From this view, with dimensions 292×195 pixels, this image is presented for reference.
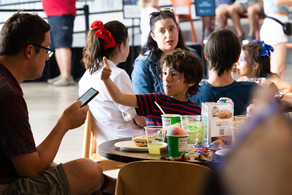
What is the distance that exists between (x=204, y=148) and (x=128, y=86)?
105cm

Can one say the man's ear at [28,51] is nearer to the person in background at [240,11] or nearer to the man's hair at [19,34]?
the man's hair at [19,34]

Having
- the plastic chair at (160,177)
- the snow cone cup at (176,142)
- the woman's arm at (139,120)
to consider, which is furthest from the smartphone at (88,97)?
the woman's arm at (139,120)

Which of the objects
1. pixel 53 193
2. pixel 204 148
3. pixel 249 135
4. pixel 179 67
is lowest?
pixel 53 193

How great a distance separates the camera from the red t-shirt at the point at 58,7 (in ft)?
27.9

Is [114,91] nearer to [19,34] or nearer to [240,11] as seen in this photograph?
[19,34]

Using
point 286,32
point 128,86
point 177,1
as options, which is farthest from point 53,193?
point 177,1

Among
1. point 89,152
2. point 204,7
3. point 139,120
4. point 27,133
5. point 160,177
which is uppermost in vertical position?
point 204,7

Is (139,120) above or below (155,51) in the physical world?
below

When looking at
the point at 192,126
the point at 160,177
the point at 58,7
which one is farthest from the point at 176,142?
the point at 58,7

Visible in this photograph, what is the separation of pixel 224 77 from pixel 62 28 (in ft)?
21.8

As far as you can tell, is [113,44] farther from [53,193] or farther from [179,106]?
[53,193]

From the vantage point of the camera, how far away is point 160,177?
156 centimetres

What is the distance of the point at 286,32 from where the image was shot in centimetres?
473

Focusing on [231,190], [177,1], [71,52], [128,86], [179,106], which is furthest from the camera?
[177,1]
